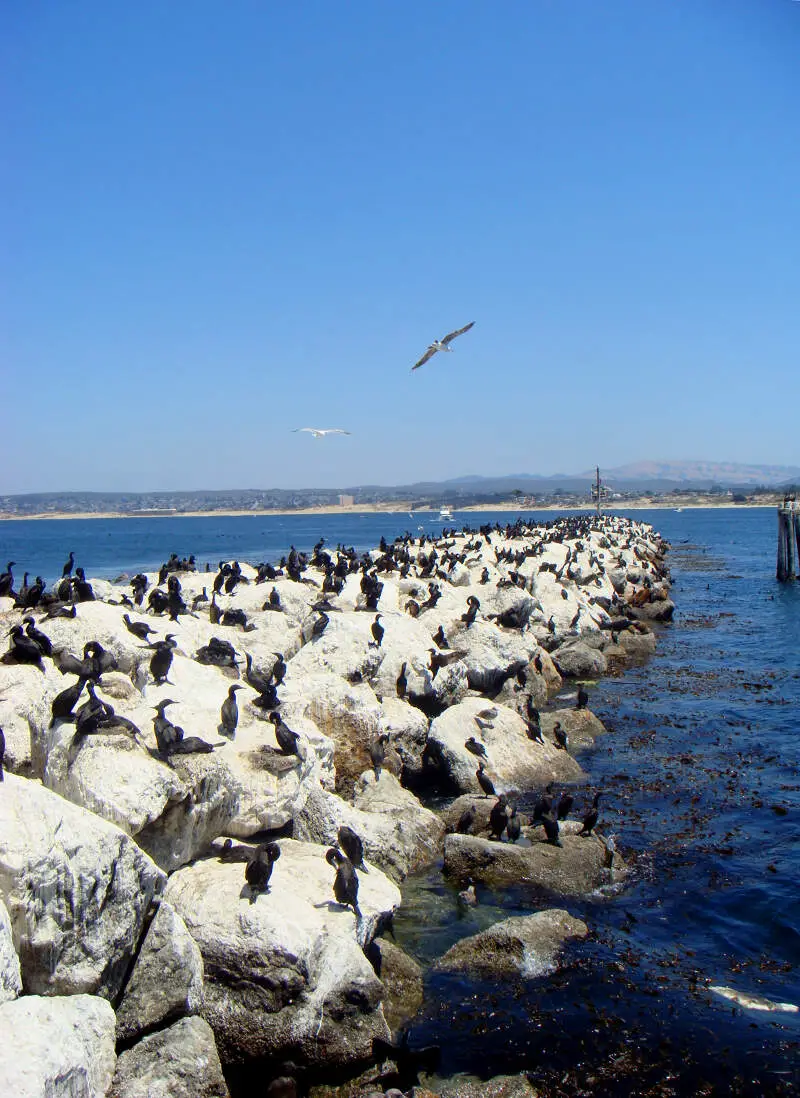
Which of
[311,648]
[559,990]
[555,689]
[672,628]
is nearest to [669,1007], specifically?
[559,990]

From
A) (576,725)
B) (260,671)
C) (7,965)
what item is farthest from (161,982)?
(576,725)

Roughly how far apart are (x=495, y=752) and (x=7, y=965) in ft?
34.0

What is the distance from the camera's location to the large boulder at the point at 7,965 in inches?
260

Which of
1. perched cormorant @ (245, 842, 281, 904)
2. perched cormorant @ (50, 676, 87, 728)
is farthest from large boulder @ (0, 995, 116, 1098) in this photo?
perched cormorant @ (50, 676, 87, 728)

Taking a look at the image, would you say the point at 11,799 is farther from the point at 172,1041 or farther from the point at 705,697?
the point at 705,697

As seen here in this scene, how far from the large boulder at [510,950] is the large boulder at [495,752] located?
4595mm

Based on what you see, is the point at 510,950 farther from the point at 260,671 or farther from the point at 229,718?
the point at 260,671

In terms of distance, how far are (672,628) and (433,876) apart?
2413 cm

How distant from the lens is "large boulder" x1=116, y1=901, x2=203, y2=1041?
7.69m

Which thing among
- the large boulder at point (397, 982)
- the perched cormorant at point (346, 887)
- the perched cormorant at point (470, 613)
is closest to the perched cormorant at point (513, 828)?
the large boulder at point (397, 982)

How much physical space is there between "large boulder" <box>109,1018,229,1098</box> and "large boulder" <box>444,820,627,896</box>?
16.6 ft

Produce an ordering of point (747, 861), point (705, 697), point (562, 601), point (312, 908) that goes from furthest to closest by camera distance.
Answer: point (562, 601), point (705, 697), point (747, 861), point (312, 908)

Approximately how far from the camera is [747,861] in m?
13.0

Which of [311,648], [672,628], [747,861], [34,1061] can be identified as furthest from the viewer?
[672,628]
